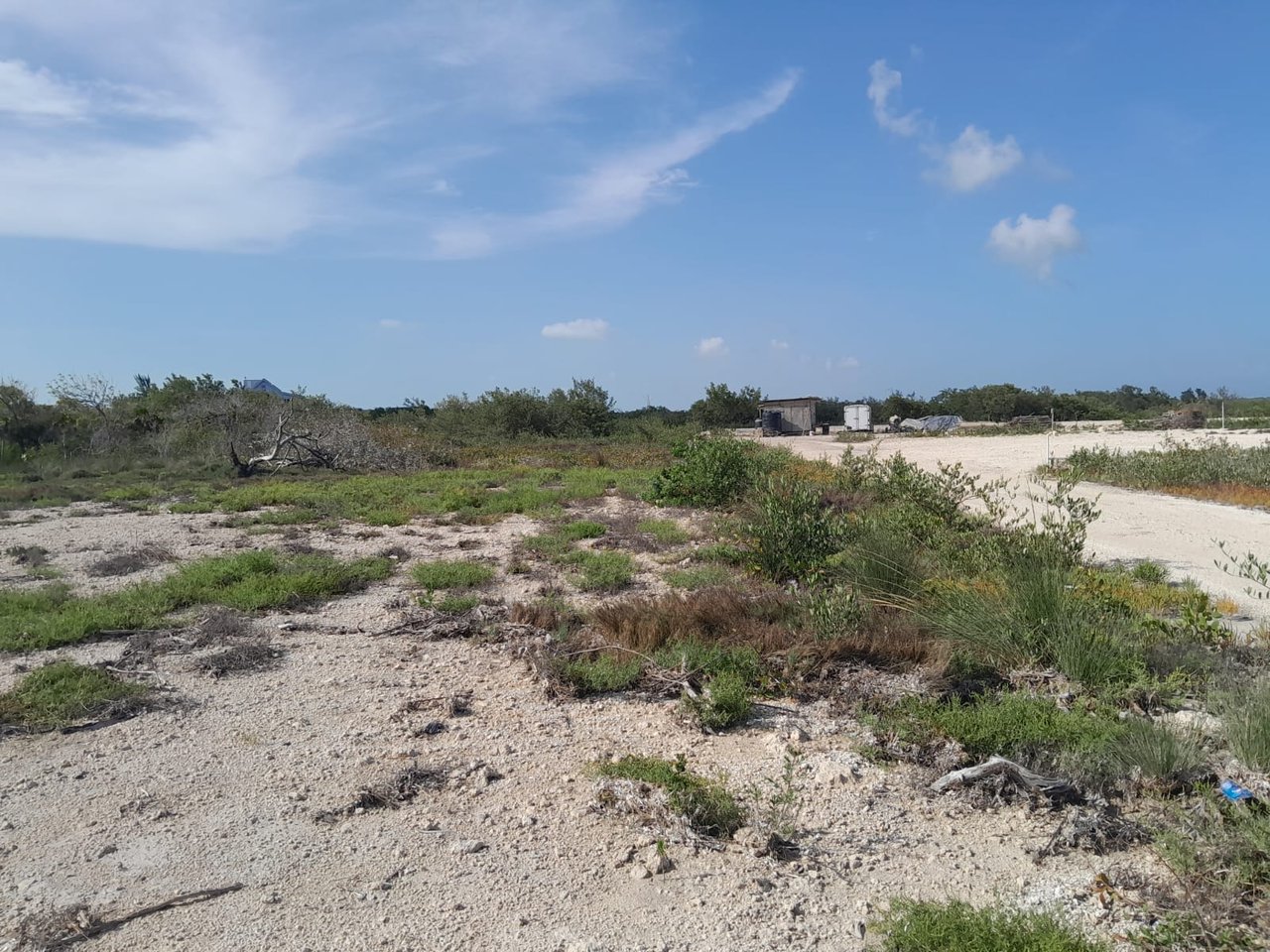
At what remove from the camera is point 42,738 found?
4391 millimetres

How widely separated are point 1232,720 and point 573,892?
112 inches

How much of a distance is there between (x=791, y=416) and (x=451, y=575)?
39.4 metres

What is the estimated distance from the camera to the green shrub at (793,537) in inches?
287

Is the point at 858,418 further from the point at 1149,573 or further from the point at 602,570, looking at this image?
the point at 602,570

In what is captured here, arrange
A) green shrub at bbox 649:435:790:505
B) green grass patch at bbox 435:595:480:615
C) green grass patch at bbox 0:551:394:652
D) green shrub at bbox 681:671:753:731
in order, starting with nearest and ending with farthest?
1. green shrub at bbox 681:671:753:731
2. green grass patch at bbox 0:551:394:652
3. green grass patch at bbox 435:595:480:615
4. green shrub at bbox 649:435:790:505

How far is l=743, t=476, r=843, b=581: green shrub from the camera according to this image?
7285 mm

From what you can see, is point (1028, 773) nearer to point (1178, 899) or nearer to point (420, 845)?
point (1178, 899)

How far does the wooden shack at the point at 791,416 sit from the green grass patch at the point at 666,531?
3462 centimetres

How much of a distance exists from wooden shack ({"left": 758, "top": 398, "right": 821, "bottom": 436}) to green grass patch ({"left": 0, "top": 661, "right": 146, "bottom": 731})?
4112 centimetres

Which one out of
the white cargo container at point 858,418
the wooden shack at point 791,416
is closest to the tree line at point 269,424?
the wooden shack at point 791,416

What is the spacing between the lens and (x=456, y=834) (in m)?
3.43

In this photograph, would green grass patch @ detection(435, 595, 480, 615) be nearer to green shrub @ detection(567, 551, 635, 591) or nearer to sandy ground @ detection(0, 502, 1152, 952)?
green shrub @ detection(567, 551, 635, 591)

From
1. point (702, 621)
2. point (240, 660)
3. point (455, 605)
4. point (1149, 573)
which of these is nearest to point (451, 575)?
point (455, 605)

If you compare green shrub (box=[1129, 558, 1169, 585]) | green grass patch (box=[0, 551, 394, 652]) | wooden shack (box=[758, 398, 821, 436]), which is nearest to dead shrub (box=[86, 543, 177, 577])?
green grass patch (box=[0, 551, 394, 652])
